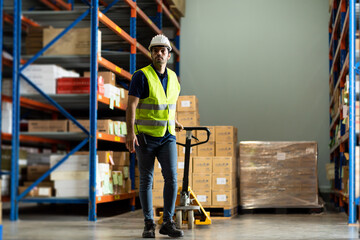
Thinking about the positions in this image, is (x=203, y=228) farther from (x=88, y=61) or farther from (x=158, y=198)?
(x=88, y=61)

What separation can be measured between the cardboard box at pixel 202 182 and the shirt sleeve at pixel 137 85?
2.72 meters

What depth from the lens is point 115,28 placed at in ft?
26.0

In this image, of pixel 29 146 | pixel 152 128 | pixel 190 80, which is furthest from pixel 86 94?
pixel 190 80

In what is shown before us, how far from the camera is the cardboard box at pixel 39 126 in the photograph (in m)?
7.45

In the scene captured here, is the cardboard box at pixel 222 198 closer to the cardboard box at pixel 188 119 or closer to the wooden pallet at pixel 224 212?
the wooden pallet at pixel 224 212

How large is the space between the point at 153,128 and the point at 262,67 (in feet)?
23.9

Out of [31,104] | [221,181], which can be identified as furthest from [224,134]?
[31,104]

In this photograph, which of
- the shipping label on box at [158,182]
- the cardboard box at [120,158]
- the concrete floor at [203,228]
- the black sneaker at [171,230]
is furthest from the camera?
the cardboard box at [120,158]

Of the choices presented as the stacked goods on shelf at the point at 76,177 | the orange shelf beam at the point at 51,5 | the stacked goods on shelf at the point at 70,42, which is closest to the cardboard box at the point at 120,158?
the stacked goods on shelf at the point at 76,177

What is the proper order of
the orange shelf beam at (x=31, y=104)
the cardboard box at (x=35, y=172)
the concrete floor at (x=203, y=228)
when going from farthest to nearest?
the orange shelf beam at (x=31, y=104), the cardboard box at (x=35, y=172), the concrete floor at (x=203, y=228)

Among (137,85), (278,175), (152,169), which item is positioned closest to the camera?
(137,85)

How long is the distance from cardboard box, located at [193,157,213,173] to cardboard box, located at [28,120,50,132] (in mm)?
2060

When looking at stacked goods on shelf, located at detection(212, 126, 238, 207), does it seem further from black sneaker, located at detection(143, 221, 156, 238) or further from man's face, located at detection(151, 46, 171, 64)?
man's face, located at detection(151, 46, 171, 64)

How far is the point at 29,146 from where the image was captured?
9.91 meters
